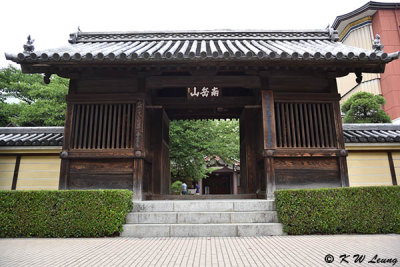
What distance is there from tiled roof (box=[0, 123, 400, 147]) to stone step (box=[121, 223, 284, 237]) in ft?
14.9

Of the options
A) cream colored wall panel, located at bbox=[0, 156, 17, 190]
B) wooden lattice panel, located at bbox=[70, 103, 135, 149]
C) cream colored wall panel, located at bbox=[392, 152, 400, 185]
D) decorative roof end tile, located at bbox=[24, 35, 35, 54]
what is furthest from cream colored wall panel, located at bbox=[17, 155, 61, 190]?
cream colored wall panel, located at bbox=[392, 152, 400, 185]

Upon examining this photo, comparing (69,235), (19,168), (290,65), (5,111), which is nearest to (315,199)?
(290,65)

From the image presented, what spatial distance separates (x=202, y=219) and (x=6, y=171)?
7.25m

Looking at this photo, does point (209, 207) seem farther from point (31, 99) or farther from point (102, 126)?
point (31, 99)

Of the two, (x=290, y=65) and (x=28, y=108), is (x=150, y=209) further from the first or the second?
(x=28, y=108)

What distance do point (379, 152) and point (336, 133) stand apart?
2487 mm

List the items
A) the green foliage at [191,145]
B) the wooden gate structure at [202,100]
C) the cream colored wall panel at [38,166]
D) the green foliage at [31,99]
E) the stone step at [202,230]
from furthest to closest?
the green foliage at [31,99] < the green foliage at [191,145] < the cream colored wall panel at [38,166] < the wooden gate structure at [202,100] < the stone step at [202,230]

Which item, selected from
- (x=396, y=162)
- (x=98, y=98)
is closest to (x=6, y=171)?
(x=98, y=98)

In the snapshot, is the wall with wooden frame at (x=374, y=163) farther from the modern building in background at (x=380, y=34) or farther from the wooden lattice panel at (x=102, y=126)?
the modern building in background at (x=380, y=34)

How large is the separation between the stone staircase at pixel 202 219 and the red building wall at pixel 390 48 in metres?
19.0

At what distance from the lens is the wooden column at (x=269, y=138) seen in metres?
6.97

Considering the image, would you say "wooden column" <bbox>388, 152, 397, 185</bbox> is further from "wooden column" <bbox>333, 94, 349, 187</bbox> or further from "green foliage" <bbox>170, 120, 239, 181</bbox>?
"green foliage" <bbox>170, 120, 239, 181</bbox>

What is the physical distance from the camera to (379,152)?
8.52 m

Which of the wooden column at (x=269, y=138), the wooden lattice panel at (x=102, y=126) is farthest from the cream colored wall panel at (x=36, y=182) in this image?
the wooden column at (x=269, y=138)
